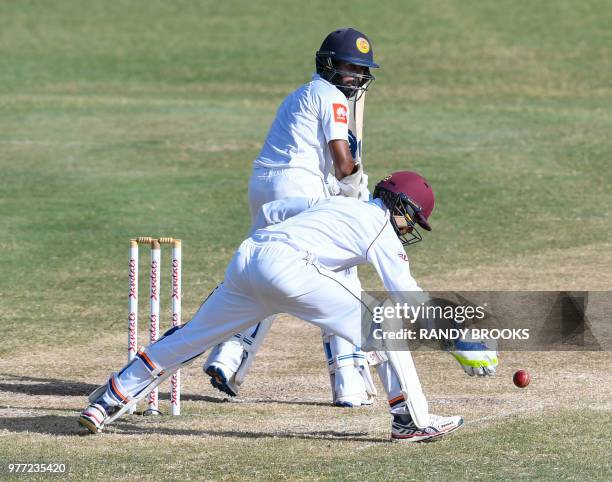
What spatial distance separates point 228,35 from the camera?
3200cm

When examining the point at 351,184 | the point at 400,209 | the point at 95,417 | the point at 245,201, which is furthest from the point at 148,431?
the point at 245,201

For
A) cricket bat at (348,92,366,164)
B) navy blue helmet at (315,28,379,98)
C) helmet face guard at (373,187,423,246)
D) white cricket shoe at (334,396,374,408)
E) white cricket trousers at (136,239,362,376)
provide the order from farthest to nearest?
cricket bat at (348,92,366,164)
navy blue helmet at (315,28,379,98)
white cricket shoe at (334,396,374,408)
helmet face guard at (373,187,423,246)
white cricket trousers at (136,239,362,376)

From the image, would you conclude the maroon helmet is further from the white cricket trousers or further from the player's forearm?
the player's forearm

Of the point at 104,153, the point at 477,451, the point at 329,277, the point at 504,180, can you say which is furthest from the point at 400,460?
the point at 104,153

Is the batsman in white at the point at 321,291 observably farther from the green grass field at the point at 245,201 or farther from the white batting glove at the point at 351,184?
the white batting glove at the point at 351,184

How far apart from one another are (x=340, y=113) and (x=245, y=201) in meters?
8.01

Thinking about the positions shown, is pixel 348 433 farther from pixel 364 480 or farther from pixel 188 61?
pixel 188 61

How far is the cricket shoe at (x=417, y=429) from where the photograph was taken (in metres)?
7.51

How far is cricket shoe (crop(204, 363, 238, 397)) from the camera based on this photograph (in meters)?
9.02

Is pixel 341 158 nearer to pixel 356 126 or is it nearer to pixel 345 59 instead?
pixel 345 59

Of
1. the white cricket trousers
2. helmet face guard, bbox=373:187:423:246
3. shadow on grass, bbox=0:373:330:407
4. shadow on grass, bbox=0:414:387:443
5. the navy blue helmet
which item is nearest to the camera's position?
the white cricket trousers

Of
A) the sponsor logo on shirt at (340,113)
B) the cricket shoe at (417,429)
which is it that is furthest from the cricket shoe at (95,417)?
the sponsor logo on shirt at (340,113)

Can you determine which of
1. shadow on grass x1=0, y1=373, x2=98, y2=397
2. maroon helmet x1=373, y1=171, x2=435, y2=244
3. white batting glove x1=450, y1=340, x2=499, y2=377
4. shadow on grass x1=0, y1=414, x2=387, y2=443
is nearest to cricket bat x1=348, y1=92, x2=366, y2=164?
maroon helmet x1=373, y1=171, x2=435, y2=244

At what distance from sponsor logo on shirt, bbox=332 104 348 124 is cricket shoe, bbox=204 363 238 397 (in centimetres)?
186
